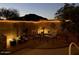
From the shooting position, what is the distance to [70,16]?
3471 millimetres

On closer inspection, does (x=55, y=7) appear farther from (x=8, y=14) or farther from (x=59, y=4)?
(x=8, y=14)

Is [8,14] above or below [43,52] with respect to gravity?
above

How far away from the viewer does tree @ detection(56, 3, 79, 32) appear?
3453 millimetres

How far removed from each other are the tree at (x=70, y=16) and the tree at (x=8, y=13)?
0.57 m

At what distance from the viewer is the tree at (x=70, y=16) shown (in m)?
3.45

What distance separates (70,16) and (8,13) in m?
0.85

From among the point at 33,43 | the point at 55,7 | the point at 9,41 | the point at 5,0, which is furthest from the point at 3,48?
the point at 55,7

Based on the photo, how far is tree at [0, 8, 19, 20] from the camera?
11.3 feet

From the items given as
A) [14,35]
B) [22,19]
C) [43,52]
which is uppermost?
[22,19]

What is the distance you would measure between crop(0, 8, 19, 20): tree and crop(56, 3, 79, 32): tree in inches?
22.6

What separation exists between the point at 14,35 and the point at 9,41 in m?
0.11

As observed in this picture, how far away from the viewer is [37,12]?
3453 mm

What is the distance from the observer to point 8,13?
3463 mm

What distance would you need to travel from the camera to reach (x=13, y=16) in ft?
11.4
